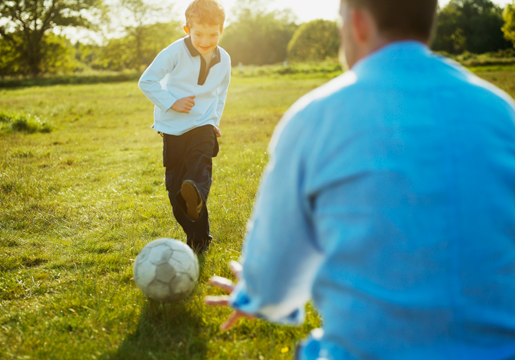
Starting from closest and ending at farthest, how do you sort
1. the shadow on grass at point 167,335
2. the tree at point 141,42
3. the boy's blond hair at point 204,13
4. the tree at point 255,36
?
the shadow on grass at point 167,335, the boy's blond hair at point 204,13, the tree at point 141,42, the tree at point 255,36

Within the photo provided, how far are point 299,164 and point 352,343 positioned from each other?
0.51 meters

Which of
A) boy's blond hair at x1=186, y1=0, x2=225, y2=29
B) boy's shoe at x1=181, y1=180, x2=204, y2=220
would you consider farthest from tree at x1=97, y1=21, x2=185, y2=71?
boy's shoe at x1=181, y1=180, x2=204, y2=220

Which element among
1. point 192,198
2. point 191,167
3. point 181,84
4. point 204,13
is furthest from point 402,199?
point 181,84

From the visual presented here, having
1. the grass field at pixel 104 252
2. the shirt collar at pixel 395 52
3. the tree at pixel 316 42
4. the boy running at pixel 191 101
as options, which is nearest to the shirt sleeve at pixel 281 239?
the shirt collar at pixel 395 52

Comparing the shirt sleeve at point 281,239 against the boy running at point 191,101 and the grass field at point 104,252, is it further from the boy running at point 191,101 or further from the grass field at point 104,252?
the boy running at point 191,101

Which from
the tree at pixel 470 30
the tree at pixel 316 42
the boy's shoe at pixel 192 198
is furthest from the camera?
the tree at pixel 470 30

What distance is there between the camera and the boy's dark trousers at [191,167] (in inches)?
160

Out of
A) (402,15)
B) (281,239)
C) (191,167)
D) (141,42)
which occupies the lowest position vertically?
(191,167)

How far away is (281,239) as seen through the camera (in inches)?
48.6

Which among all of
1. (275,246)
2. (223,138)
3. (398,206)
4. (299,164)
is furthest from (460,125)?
(223,138)

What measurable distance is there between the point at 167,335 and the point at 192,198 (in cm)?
126

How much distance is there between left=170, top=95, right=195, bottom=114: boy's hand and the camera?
407 centimetres

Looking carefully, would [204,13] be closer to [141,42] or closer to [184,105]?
[184,105]

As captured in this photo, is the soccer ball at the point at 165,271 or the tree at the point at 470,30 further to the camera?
the tree at the point at 470,30
